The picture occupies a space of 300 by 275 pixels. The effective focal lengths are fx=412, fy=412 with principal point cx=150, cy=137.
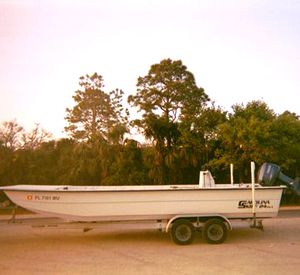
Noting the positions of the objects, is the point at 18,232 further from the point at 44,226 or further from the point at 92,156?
the point at 92,156

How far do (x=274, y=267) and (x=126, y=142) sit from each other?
61.0ft

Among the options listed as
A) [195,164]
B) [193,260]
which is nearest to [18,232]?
[193,260]

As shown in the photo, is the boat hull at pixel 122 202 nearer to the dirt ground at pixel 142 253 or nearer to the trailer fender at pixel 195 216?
the trailer fender at pixel 195 216

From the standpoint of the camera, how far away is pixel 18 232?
12867mm

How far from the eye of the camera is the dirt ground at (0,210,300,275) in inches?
315

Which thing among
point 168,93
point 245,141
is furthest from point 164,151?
point 168,93

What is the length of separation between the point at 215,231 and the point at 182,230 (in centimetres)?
89

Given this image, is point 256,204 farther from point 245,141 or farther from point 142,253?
point 245,141

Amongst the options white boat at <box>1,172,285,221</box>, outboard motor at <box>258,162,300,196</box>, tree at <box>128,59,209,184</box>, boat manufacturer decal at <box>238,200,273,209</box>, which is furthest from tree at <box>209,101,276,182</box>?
outboard motor at <box>258,162,300,196</box>

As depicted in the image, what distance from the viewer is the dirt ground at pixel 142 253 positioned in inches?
315

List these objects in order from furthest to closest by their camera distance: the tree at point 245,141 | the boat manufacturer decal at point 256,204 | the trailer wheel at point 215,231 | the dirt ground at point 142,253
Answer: the tree at point 245,141
the boat manufacturer decal at point 256,204
the trailer wheel at point 215,231
the dirt ground at point 142,253

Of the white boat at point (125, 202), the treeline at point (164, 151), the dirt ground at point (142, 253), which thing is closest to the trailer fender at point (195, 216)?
the white boat at point (125, 202)

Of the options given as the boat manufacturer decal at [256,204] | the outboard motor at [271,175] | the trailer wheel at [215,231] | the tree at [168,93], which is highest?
the tree at [168,93]

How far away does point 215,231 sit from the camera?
10.8m
